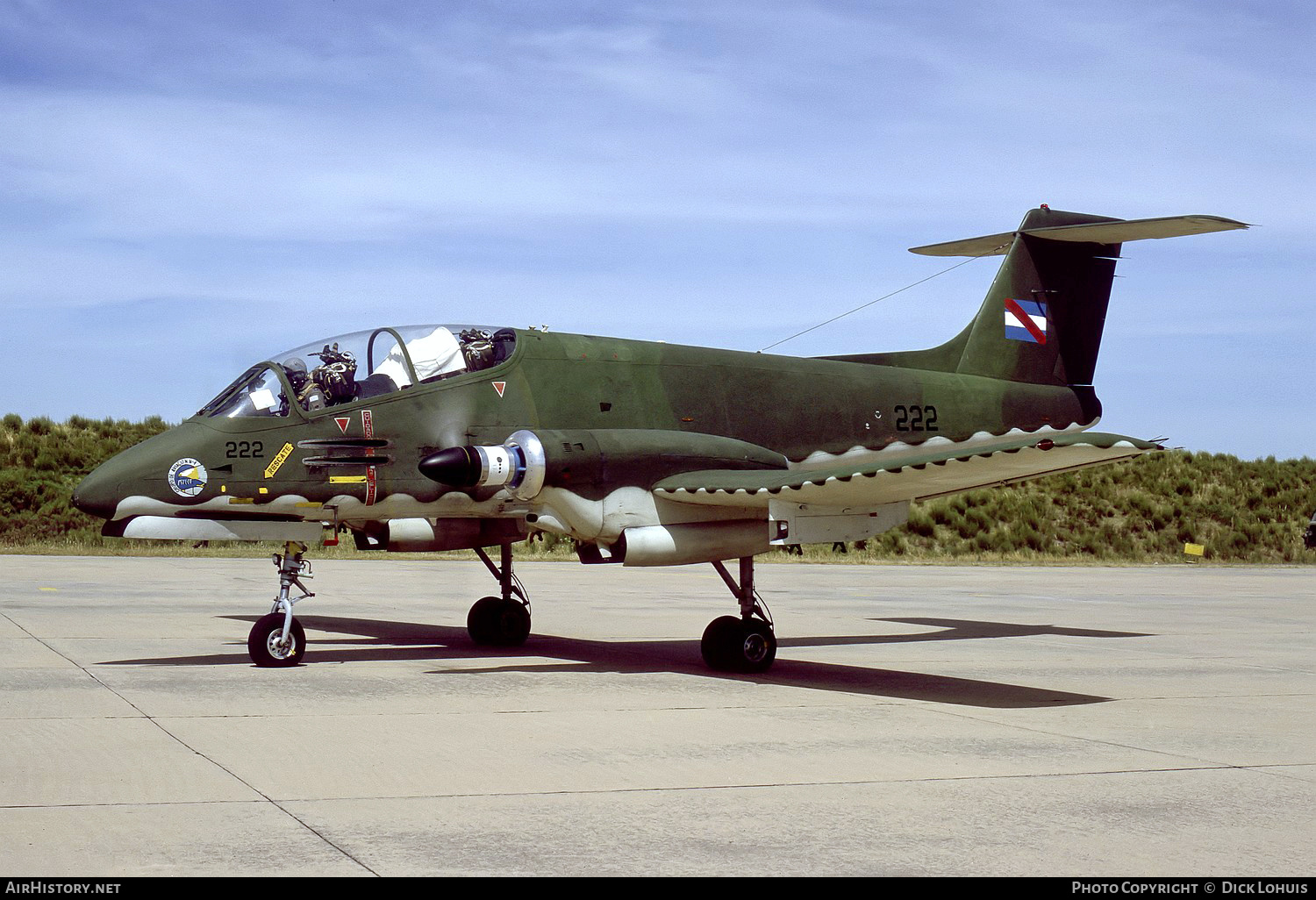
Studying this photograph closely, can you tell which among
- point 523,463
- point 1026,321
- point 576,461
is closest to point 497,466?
point 523,463

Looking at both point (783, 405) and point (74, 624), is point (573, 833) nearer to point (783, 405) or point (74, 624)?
point (783, 405)

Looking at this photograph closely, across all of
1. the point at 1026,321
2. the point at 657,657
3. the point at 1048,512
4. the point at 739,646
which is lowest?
the point at 657,657

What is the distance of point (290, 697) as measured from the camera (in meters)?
10.3

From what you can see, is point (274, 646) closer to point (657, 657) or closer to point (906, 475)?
point (657, 657)

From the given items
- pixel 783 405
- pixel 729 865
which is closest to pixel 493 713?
pixel 729 865

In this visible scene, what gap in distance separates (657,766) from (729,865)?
7.51 feet

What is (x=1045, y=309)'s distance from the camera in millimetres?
17078

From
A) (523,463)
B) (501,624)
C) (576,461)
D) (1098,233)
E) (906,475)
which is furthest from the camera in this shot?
(1098,233)

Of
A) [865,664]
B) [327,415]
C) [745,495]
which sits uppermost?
[327,415]

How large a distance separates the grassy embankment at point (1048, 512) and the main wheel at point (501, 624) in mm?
21835

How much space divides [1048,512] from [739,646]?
38115 mm

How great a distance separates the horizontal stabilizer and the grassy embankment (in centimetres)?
1860

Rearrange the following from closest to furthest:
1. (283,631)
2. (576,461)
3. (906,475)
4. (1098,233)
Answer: (906,475), (576,461), (283,631), (1098,233)

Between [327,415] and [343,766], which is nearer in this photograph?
[343,766]
